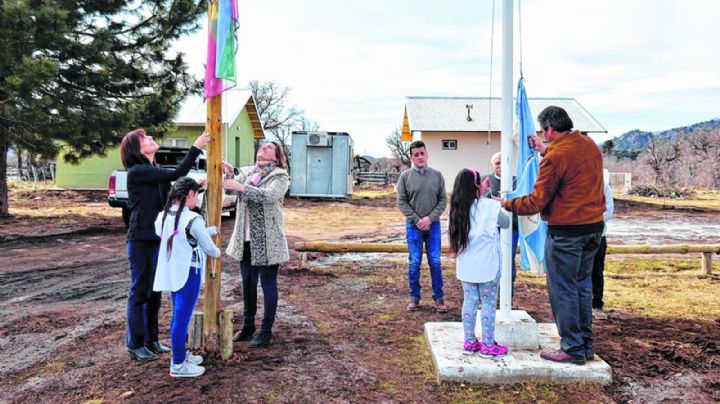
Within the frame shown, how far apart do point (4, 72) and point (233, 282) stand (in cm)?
770

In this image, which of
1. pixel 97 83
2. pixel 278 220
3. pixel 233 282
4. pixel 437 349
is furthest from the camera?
pixel 97 83

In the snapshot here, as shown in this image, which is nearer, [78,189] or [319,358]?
[319,358]

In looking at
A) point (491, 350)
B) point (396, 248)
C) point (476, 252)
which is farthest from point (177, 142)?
point (491, 350)

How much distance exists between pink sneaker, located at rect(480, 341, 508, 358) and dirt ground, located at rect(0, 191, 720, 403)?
31 cm

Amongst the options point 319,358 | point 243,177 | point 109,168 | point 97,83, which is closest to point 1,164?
point 97,83

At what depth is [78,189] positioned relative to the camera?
22203 mm

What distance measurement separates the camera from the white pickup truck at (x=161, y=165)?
11.9 meters

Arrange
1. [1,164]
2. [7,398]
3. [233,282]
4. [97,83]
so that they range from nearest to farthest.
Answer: [7,398] → [233,282] → [97,83] → [1,164]

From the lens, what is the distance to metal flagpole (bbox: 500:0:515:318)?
4234 mm

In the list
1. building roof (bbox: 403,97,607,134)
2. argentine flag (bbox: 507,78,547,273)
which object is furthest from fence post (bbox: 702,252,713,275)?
building roof (bbox: 403,97,607,134)

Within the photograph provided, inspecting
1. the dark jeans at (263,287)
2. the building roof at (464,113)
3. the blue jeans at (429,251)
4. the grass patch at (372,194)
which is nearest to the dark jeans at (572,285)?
the blue jeans at (429,251)

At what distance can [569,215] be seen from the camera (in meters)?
3.72

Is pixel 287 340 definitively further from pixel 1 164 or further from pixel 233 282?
pixel 1 164

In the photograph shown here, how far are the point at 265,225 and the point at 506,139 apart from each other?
2.09 meters
